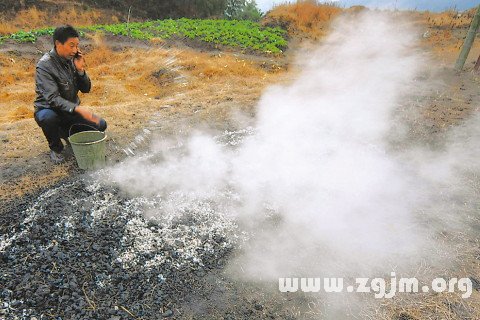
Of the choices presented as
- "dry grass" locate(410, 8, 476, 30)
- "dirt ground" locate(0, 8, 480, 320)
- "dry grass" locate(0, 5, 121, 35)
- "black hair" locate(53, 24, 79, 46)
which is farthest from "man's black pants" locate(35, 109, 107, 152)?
"dry grass" locate(0, 5, 121, 35)

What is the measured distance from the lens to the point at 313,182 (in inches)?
146

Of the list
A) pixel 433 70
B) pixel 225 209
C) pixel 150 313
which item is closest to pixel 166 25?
pixel 433 70

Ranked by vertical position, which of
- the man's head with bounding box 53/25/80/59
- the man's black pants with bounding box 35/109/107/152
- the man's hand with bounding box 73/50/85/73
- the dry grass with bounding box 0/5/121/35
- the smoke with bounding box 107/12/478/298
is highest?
the dry grass with bounding box 0/5/121/35

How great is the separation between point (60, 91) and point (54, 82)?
0.61 feet

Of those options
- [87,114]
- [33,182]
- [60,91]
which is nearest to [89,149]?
[87,114]

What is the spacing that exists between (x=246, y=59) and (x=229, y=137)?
22.7 feet

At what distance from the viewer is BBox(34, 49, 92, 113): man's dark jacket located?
3.55m

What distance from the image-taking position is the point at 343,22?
14.7 metres

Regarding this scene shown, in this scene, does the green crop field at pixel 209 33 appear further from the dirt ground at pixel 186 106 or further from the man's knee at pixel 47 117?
the man's knee at pixel 47 117

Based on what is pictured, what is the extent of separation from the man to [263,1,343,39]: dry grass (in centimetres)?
1185

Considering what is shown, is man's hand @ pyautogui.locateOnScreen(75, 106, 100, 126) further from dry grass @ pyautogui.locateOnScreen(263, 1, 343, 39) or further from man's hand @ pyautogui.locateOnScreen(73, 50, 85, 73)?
dry grass @ pyautogui.locateOnScreen(263, 1, 343, 39)

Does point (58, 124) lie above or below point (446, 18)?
below

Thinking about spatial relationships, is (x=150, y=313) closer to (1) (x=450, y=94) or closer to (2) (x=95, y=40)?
(1) (x=450, y=94)

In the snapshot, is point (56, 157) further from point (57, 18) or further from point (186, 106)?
point (57, 18)
